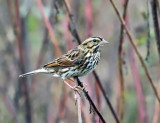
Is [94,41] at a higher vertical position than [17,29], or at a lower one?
lower

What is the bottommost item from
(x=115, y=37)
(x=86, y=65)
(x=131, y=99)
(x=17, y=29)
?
(x=131, y=99)

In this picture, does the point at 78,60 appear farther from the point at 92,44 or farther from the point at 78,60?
the point at 92,44

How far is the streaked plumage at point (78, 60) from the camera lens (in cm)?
364

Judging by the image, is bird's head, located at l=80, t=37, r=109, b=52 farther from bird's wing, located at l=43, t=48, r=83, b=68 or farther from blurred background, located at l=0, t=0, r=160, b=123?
blurred background, located at l=0, t=0, r=160, b=123

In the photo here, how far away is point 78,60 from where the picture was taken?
12.2 ft

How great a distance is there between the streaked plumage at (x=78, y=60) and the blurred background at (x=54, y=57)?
1.28ft

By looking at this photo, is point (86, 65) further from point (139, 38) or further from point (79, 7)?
point (79, 7)

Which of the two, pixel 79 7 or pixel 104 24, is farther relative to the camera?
pixel 104 24

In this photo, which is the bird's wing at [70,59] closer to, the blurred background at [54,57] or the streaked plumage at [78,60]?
the streaked plumage at [78,60]

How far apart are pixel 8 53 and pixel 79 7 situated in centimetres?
105

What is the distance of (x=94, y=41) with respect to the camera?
374 cm

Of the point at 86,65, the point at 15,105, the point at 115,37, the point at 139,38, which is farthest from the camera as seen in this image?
the point at 115,37

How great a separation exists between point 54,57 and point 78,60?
145cm

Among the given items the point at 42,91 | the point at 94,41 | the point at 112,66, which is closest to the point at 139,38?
the point at 94,41
